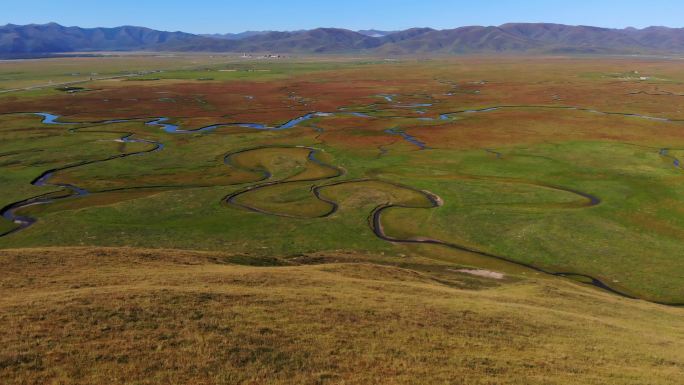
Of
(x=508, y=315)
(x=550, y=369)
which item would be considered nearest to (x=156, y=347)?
(x=550, y=369)

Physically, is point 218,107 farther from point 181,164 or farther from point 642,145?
point 642,145

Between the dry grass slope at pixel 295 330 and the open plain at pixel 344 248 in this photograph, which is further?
the open plain at pixel 344 248

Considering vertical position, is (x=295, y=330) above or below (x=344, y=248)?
above

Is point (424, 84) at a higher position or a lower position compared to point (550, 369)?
higher

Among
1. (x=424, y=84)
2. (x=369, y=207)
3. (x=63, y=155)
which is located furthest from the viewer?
(x=424, y=84)

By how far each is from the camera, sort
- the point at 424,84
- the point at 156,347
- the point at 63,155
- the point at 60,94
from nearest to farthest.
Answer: the point at 156,347, the point at 63,155, the point at 60,94, the point at 424,84

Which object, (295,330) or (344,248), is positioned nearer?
(295,330)

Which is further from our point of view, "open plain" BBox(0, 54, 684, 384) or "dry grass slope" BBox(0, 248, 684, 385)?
"open plain" BBox(0, 54, 684, 384)

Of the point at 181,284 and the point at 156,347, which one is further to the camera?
the point at 181,284
